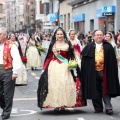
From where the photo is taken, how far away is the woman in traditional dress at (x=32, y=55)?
72.4 feet

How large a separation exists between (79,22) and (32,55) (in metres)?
27.4

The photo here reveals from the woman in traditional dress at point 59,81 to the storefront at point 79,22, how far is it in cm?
3609

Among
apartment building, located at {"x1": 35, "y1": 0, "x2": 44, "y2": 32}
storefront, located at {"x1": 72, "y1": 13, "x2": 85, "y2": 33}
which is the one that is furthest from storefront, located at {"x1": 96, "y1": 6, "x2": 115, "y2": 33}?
apartment building, located at {"x1": 35, "y1": 0, "x2": 44, "y2": 32}

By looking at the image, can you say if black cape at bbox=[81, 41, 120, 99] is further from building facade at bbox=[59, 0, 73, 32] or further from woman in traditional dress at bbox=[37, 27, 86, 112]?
building facade at bbox=[59, 0, 73, 32]

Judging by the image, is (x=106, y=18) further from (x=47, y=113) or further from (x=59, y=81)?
(x=59, y=81)

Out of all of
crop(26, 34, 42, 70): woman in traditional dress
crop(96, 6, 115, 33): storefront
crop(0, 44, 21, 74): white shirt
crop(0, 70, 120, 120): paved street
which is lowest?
crop(0, 70, 120, 120): paved street

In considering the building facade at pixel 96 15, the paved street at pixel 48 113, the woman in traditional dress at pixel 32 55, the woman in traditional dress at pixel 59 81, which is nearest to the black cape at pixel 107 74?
the woman in traditional dress at pixel 59 81

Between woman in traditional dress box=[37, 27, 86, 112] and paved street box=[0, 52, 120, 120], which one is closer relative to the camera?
paved street box=[0, 52, 120, 120]

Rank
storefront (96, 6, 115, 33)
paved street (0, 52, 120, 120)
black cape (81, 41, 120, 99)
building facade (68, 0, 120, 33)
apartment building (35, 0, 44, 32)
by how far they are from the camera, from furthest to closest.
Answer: apartment building (35, 0, 44, 32), building facade (68, 0, 120, 33), storefront (96, 6, 115, 33), black cape (81, 41, 120, 99), paved street (0, 52, 120, 120)

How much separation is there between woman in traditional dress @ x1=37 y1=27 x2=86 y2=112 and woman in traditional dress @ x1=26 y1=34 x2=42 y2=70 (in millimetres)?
11909

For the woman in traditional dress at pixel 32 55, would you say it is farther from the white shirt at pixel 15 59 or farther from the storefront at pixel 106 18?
the white shirt at pixel 15 59

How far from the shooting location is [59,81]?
9.85m

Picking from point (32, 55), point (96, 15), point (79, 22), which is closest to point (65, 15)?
point (79, 22)

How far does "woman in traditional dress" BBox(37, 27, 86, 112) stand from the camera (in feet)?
32.1
